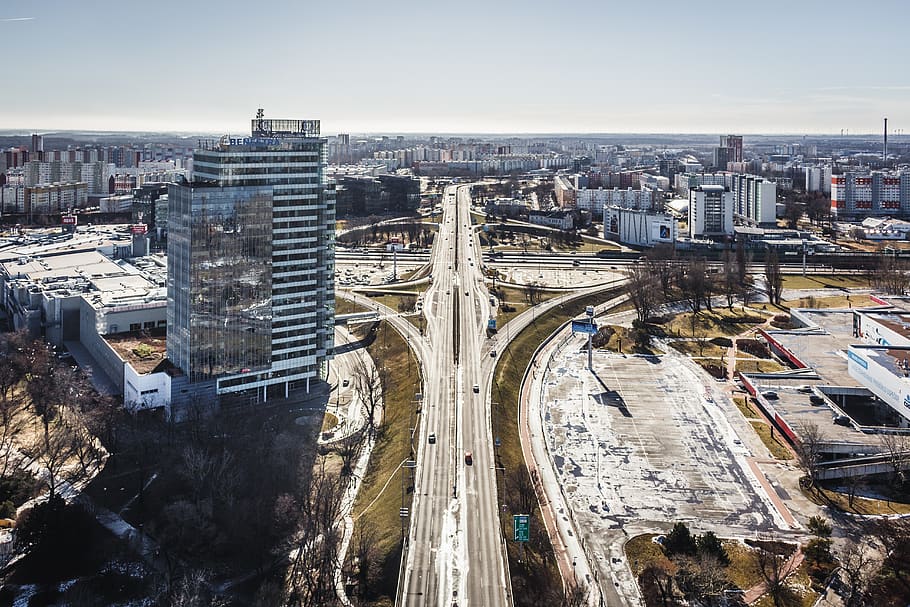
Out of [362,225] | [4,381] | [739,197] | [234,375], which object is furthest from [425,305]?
[739,197]

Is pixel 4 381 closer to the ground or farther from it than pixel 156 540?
farther from it

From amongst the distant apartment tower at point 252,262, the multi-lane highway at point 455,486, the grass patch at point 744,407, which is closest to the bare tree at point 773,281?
the grass patch at point 744,407

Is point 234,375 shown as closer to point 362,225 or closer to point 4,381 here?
point 4,381

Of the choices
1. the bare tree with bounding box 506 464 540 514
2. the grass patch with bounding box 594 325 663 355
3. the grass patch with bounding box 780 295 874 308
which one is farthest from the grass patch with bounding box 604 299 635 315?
the bare tree with bounding box 506 464 540 514

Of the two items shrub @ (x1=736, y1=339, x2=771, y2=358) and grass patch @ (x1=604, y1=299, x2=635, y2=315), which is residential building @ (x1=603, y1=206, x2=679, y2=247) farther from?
shrub @ (x1=736, y1=339, x2=771, y2=358)

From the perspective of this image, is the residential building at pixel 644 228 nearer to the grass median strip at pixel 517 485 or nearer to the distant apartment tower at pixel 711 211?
the distant apartment tower at pixel 711 211

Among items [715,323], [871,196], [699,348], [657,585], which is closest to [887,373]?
[699,348]

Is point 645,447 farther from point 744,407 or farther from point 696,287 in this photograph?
point 696,287
